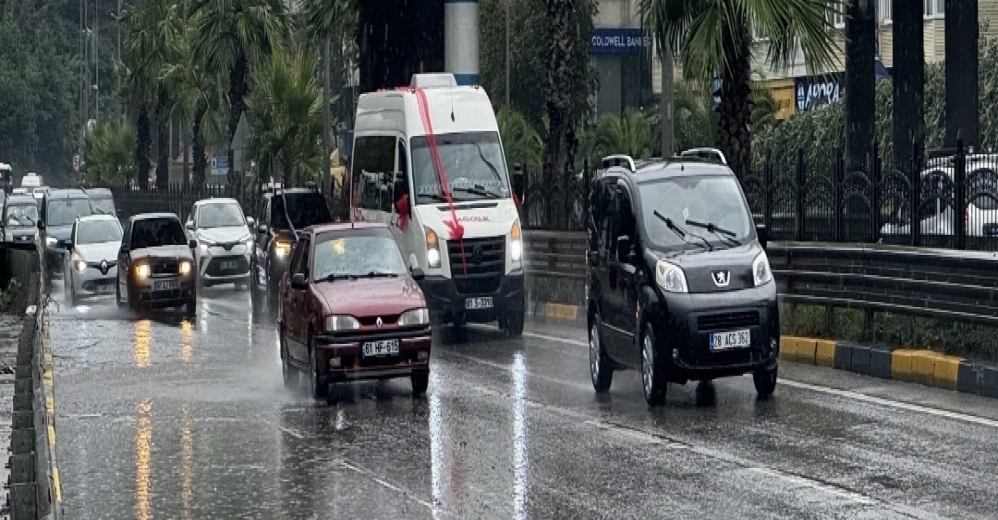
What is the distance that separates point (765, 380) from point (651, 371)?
1.04 meters

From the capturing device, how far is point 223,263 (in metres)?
36.2

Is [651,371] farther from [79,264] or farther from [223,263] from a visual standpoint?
[223,263]

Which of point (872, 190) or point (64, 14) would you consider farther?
point (64, 14)

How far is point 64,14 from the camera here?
138 metres

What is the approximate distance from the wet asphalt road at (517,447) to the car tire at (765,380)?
0.37 ft

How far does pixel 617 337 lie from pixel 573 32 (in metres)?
15.4

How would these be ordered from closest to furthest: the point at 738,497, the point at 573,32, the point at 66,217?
the point at 738,497, the point at 573,32, the point at 66,217

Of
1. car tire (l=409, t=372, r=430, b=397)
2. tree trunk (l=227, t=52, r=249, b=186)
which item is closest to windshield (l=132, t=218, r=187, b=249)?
car tire (l=409, t=372, r=430, b=397)

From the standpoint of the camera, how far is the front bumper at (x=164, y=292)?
1164 inches

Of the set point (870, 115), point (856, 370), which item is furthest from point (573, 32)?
point (856, 370)

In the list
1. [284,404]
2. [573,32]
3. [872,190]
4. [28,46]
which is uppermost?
[28,46]

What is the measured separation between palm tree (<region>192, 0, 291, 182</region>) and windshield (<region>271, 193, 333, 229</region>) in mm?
24665

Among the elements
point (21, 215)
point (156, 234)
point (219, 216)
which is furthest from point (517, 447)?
point (21, 215)

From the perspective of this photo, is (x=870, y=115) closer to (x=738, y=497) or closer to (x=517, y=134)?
(x=517, y=134)
